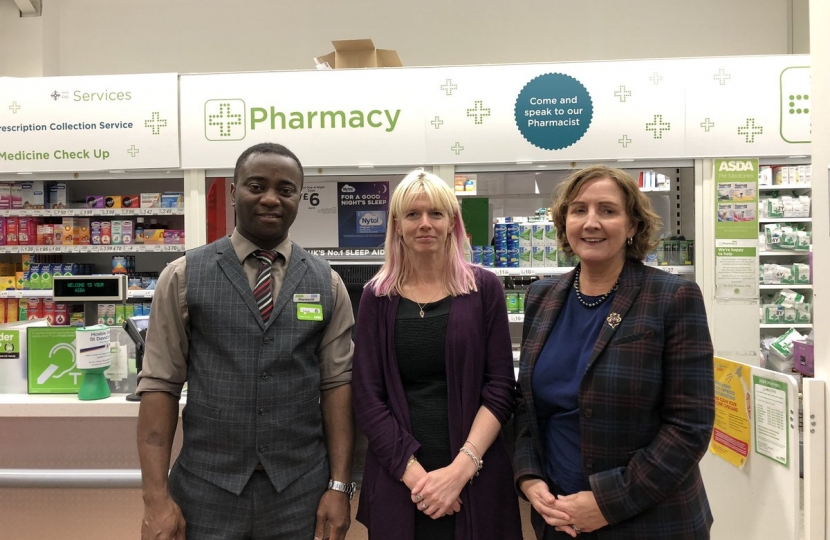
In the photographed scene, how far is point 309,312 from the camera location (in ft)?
4.94

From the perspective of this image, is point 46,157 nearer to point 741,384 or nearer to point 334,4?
point 334,4

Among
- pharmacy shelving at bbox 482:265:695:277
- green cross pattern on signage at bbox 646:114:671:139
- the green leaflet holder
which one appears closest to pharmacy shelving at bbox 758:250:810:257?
pharmacy shelving at bbox 482:265:695:277

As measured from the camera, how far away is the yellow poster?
1.93 meters

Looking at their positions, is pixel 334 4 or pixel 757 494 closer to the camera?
pixel 757 494

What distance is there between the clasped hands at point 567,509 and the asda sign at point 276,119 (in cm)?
286

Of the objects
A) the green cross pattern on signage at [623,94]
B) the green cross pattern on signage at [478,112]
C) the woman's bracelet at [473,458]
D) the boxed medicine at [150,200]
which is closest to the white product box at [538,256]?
the green cross pattern on signage at [478,112]

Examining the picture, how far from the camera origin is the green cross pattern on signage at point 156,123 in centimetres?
388

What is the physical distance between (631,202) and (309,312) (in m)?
0.87

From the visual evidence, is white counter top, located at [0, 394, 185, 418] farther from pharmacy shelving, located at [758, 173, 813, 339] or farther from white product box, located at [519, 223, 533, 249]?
pharmacy shelving, located at [758, 173, 813, 339]

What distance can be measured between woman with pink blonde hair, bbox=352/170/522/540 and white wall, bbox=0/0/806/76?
502 cm

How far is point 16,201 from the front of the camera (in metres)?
4.39

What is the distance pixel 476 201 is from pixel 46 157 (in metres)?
3.06

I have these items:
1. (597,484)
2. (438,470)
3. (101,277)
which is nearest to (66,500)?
(101,277)

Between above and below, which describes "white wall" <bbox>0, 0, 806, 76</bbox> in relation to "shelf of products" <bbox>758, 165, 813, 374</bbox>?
above
